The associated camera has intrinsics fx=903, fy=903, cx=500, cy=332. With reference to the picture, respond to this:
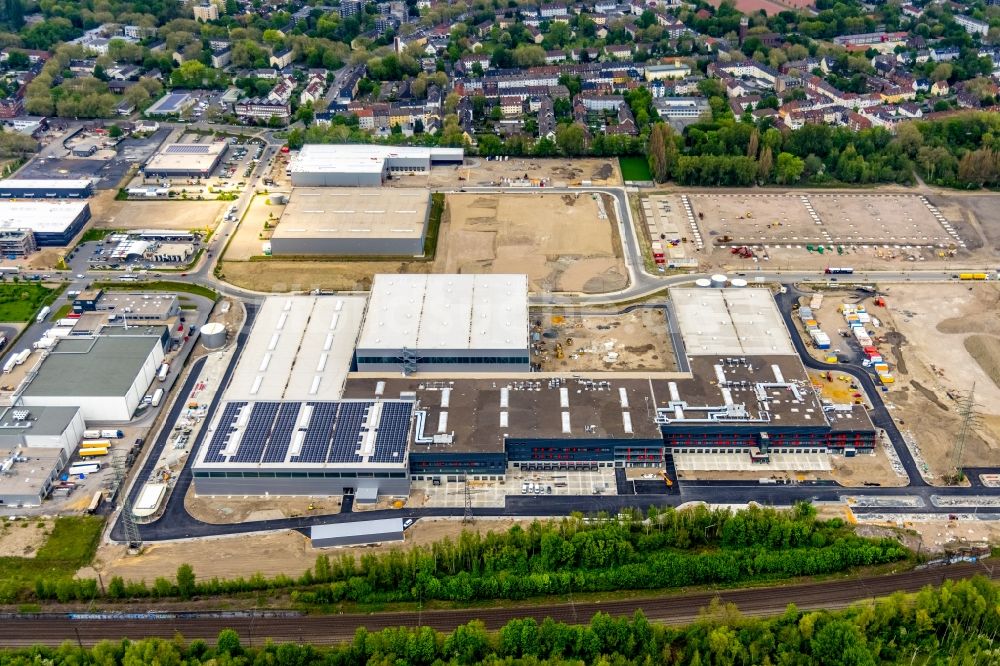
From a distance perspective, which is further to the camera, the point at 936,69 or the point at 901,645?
the point at 936,69

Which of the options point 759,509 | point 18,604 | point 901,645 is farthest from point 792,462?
point 18,604

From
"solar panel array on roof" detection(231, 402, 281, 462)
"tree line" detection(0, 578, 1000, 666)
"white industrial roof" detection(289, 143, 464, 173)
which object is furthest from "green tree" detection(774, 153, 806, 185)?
"solar panel array on roof" detection(231, 402, 281, 462)

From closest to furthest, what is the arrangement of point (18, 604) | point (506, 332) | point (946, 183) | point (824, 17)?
point (18, 604) < point (506, 332) < point (946, 183) < point (824, 17)

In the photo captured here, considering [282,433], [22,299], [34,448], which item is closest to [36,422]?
[34,448]

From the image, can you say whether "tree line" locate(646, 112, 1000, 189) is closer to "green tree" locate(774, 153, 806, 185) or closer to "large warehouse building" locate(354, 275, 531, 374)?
"green tree" locate(774, 153, 806, 185)

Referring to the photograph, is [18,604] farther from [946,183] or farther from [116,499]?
[946,183]
